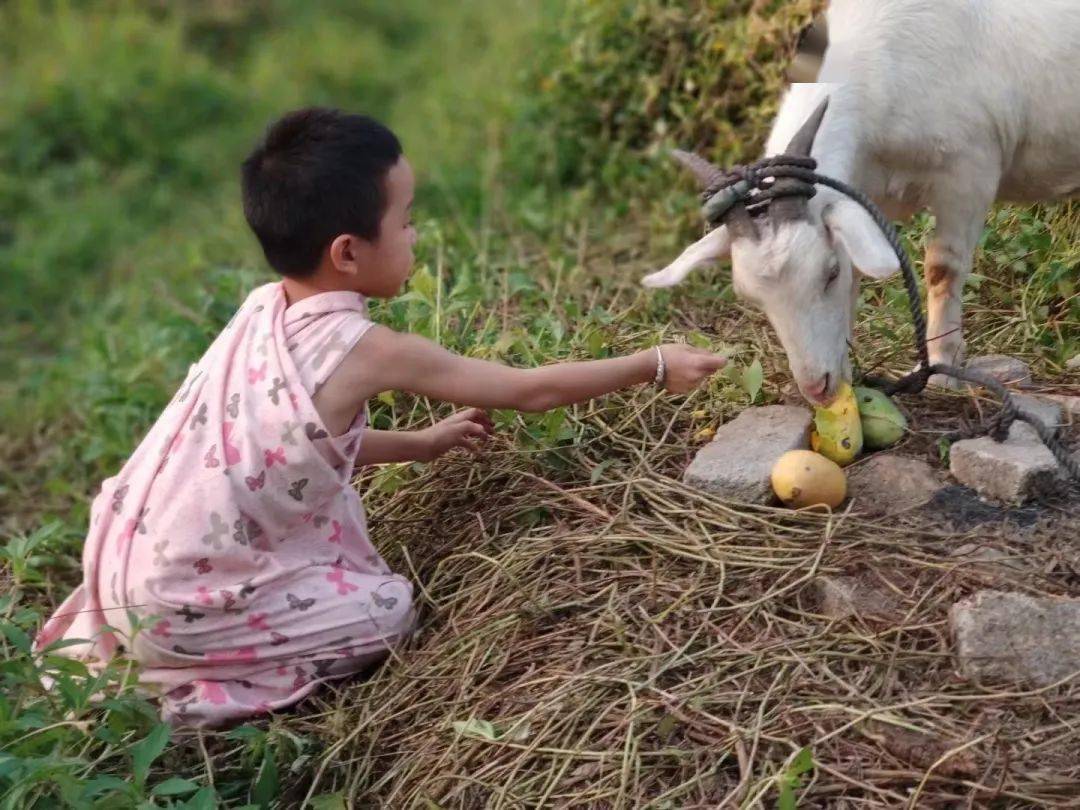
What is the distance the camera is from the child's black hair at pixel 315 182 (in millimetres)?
3096

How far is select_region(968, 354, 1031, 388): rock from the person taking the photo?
141 inches

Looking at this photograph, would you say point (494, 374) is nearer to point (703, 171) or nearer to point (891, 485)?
point (703, 171)

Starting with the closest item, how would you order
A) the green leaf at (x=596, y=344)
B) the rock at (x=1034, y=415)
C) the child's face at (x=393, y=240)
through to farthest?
the child's face at (x=393, y=240) → the rock at (x=1034, y=415) → the green leaf at (x=596, y=344)

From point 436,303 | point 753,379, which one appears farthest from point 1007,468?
point 436,303

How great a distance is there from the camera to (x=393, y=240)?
10.4 feet

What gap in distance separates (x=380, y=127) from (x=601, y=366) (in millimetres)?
722

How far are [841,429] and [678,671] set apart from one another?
740 mm

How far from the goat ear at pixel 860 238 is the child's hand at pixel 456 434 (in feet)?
3.22

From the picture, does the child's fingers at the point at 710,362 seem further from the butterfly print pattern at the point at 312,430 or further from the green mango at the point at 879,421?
the butterfly print pattern at the point at 312,430

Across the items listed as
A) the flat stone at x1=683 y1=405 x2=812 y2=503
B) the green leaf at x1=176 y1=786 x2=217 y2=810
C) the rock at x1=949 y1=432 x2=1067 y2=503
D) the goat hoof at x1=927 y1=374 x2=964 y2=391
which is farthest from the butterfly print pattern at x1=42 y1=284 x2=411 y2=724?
the goat hoof at x1=927 y1=374 x2=964 y2=391

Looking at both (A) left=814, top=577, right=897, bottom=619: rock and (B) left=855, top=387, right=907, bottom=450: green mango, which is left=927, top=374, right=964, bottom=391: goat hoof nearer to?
(B) left=855, top=387, right=907, bottom=450: green mango

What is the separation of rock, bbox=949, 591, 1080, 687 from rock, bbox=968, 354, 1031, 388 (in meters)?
0.89

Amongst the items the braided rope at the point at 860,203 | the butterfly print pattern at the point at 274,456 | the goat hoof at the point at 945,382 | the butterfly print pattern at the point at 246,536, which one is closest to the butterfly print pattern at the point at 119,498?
the butterfly print pattern at the point at 246,536

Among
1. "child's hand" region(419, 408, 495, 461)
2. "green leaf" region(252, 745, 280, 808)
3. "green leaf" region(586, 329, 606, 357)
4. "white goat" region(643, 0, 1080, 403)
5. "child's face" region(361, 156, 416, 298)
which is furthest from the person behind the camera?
"green leaf" region(586, 329, 606, 357)
